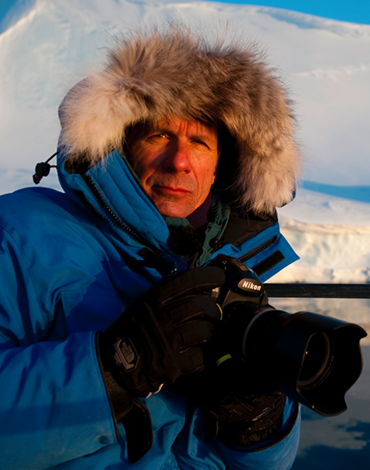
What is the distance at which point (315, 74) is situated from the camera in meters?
6.45

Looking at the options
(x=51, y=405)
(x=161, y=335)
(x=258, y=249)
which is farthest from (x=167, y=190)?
(x=51, y=405)

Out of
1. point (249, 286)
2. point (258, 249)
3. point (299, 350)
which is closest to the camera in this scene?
point (299, 350)

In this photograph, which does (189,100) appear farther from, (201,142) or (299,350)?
(299,350)

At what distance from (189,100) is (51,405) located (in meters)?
0.75

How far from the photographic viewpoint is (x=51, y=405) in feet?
1.94

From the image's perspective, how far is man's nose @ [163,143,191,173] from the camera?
1.00m

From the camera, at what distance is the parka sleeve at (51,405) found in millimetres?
582

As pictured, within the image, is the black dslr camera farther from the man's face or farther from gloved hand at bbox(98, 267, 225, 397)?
the man's face

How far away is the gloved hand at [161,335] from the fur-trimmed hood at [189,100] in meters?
0.39

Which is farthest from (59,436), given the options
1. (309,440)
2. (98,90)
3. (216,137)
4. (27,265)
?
(309,440)

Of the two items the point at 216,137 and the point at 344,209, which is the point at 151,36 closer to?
the point at 216,137

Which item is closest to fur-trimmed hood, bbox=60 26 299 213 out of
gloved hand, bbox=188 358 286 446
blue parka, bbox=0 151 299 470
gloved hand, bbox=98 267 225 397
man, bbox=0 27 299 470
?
man, bbox=0 27 299 470

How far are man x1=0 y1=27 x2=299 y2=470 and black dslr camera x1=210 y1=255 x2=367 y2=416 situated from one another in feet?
0.16

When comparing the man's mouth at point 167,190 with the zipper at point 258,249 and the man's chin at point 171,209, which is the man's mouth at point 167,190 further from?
the zipper at point 258,249
